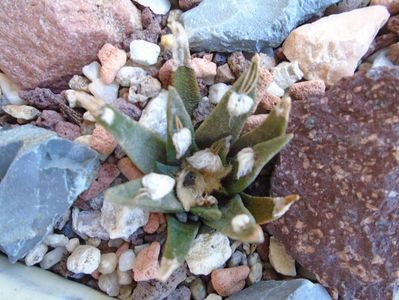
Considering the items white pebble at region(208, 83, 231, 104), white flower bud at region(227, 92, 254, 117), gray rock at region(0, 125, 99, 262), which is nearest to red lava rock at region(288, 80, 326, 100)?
white pebble at region(208, 83, 231, 104)

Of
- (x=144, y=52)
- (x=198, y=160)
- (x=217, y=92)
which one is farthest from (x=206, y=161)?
(x=144, y=52)

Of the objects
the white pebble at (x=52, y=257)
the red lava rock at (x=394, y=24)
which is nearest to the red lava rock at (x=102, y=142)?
the white pebble at (x=52, y=257)

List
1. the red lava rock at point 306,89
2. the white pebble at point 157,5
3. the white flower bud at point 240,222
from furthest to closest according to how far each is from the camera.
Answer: the white pebble at point 157,5, the red lava rock at point 306,89, the white flower bud at point 240,222

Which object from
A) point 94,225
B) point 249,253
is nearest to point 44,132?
point 94,225

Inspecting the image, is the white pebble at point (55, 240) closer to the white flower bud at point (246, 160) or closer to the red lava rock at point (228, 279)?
the red lava rock at point (228, 279)

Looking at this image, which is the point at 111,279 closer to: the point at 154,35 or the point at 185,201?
the point at 185,201

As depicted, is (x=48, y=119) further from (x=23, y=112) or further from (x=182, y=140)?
(x=182, y=140)
